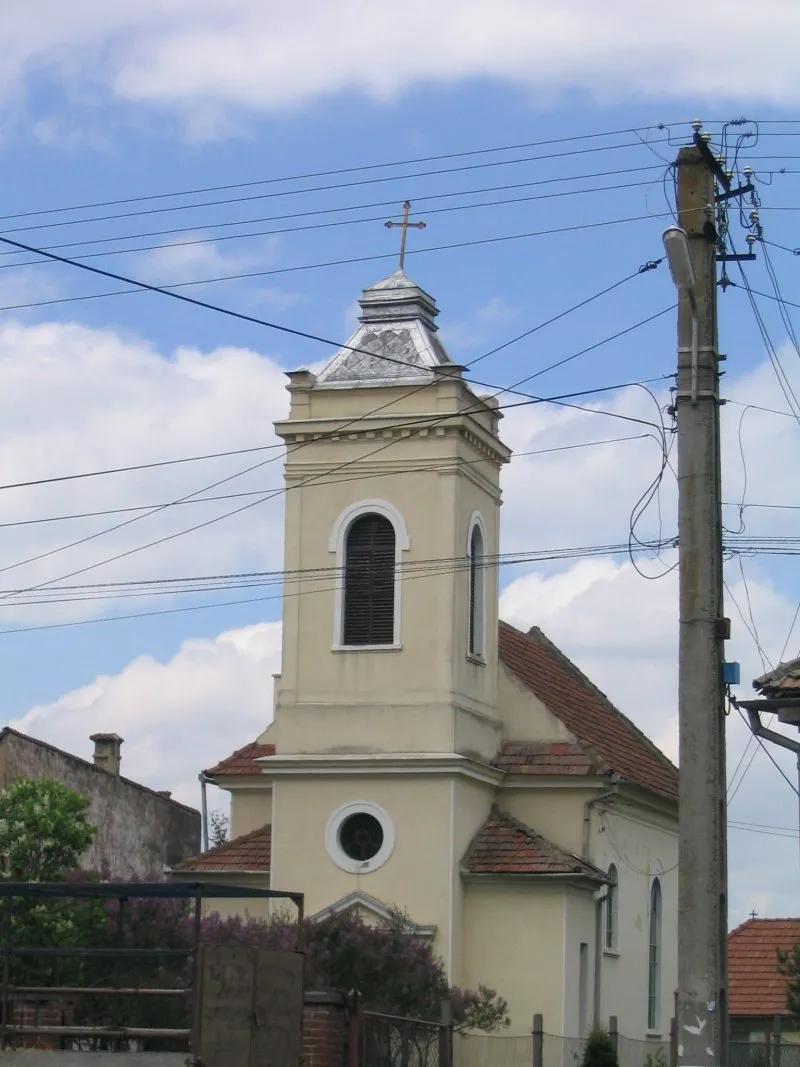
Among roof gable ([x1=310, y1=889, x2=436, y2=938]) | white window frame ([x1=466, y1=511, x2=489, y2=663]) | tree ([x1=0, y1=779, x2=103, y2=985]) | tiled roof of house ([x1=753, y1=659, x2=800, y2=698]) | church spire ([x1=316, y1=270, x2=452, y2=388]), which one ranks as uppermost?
church spire ([x1=316, y1=270, x2=452, y2=388])

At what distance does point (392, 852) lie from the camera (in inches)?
1330

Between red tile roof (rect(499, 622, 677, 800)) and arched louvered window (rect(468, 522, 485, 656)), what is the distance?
1483 mm

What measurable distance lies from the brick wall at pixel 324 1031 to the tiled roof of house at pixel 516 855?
42.8 ft

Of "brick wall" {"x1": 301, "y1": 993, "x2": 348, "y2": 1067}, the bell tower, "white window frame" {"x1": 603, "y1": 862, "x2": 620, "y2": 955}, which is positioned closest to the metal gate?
"brick wall" {"x1": 301, "y1": 993, "x2": 348, "y2": 1067}

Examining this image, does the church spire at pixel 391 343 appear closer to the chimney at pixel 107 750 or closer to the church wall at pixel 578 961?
the church wall at pixel 578 961

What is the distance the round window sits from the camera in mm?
34062

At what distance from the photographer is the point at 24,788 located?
31.9m

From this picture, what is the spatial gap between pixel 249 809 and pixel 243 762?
36.9 inches

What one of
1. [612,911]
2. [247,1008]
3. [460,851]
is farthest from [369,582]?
[247,1008]

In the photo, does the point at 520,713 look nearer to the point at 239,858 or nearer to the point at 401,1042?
the point at 239,858

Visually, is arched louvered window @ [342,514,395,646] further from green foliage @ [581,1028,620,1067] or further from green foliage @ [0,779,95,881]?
green foliage @ [581,1028,620,1067]

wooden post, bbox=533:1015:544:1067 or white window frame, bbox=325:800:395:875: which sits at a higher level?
white window frame, bbox=325:800:395:875

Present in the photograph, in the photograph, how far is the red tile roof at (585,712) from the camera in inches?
1473

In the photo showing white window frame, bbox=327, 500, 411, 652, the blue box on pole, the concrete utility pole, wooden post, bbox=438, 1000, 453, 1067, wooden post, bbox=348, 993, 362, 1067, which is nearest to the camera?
the concrete utility pole
